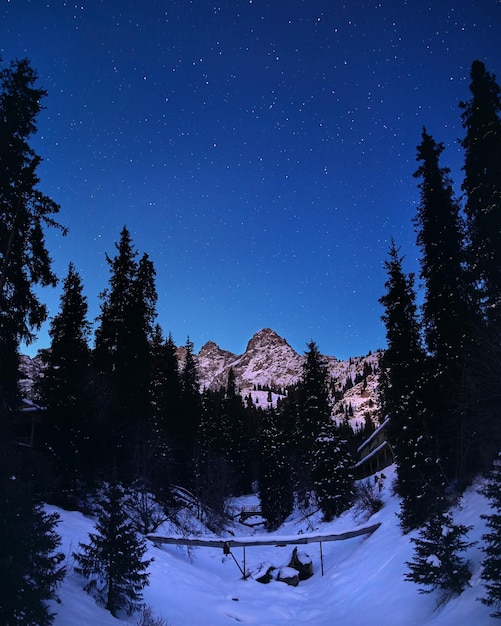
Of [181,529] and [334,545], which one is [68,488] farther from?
[334,545]

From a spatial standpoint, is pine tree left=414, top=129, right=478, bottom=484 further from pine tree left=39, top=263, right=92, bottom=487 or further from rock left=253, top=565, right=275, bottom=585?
pine tree left=39, top=263, right=92, bottom=487

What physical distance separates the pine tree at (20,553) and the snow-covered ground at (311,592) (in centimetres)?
197

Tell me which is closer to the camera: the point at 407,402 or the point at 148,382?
the point at 407,402

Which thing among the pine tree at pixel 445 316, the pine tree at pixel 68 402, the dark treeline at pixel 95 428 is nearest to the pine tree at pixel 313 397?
the dark treeline at pixel 95 428

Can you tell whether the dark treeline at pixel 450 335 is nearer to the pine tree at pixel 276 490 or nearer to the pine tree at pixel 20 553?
the pine tree at pixel 20 553

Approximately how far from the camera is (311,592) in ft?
65.5

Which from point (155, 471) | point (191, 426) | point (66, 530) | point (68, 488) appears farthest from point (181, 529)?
point (191, 426)

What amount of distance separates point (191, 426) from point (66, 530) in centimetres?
3150

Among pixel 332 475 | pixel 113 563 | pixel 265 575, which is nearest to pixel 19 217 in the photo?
pixel 113 563

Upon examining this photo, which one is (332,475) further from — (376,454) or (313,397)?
(376,454)

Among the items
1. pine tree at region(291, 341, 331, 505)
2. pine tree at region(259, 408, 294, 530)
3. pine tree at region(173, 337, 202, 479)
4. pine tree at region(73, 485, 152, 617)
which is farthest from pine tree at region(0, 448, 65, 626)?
pine tree at region(259, 408, 294, 530)

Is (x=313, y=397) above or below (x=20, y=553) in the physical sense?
above

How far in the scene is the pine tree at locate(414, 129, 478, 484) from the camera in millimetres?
18062

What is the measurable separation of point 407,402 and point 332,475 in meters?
14.7
